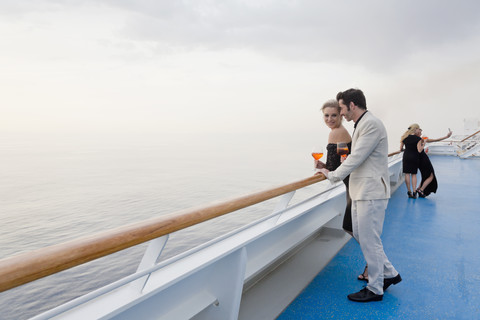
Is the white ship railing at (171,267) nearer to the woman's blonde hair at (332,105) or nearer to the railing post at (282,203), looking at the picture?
the railing post at (282,203)

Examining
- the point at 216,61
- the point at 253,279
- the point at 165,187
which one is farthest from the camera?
the point at 216,61

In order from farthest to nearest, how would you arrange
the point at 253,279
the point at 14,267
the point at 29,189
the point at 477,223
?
the point at 29,189 < the point at 477,223 < the point at 253,279 < the point at 14,267

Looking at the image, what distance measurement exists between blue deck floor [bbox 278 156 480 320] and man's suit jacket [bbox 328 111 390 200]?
0.74 m

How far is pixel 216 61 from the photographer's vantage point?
94.4m

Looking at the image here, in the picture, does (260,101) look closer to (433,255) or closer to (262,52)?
(262,52)

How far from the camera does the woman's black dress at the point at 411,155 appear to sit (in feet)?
17.4

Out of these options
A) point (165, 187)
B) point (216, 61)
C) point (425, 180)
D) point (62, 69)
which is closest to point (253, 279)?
point (425, 180)

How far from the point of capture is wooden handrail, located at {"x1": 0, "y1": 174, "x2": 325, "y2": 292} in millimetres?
666

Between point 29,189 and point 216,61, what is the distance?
233ft

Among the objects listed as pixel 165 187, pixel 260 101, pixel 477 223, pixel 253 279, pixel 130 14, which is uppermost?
pixel 130 14

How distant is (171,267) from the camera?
1299 mm

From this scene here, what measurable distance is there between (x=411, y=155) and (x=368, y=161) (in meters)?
4.03

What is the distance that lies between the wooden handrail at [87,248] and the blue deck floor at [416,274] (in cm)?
117

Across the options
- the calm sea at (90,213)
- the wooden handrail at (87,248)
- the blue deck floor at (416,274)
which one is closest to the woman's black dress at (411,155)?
the blue deck floor at (416,274)
